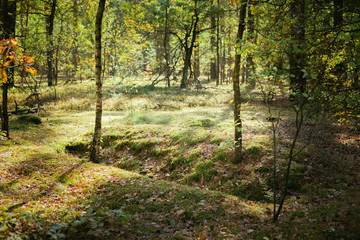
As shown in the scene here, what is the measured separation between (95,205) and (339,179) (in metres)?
6.60

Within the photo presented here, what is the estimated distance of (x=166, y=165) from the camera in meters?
8.76

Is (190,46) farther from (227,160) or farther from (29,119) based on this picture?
(227,160)

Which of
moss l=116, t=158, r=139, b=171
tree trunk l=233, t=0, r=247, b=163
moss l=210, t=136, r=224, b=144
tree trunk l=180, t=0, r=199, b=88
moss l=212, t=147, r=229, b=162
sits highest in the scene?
tree trunk l=180, t=0, r=199, b=88

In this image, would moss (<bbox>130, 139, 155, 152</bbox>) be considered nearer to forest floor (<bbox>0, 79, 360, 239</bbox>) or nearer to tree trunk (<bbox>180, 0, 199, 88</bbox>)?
forest floor (<bbox>0, 79, 360, 239</bbox>)

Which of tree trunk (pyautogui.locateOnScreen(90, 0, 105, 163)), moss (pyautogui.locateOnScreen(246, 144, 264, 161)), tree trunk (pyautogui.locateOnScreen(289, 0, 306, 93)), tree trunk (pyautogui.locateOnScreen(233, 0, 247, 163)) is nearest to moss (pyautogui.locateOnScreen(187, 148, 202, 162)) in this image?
tree trunk (pyautogui.locateOnScreen(233, 0, 247, 163))

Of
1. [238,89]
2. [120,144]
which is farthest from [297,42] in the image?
[120,144]

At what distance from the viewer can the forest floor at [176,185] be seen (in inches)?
165

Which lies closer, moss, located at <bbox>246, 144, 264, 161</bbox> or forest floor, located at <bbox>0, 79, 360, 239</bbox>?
forest floor, located at <bbox>0, 79, 360, 239</bbox>

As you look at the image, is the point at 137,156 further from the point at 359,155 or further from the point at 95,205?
the point at 359,155

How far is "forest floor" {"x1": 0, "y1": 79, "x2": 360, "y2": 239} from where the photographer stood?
419 centimetres

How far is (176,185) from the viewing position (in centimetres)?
661

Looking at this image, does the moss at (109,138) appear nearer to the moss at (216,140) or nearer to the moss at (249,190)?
the moss at (216,140)

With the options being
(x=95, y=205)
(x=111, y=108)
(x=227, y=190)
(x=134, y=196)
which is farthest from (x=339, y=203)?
(x=111, y=108)

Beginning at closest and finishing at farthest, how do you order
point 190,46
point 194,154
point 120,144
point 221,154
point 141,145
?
point 221,154 → point 194,154 → point 141,145 → point 120,144 → point 190,46
